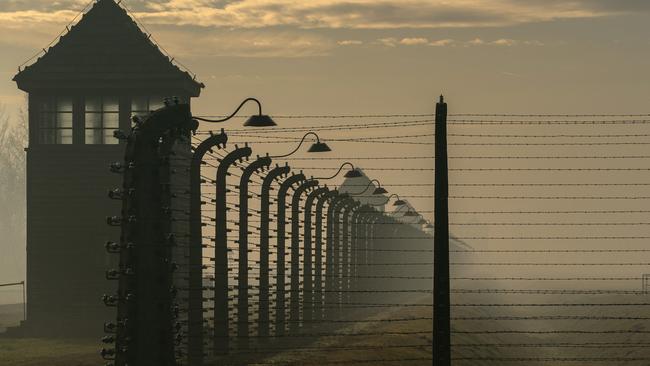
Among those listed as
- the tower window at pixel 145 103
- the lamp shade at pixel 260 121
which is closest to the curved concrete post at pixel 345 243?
the tower window at pixel 145 103

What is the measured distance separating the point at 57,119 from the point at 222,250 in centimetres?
1814

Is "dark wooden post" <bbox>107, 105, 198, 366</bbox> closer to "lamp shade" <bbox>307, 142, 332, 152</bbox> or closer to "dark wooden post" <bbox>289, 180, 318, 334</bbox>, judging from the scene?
"lamp shade" <bbox>307, 142, 332, 152</bbox>

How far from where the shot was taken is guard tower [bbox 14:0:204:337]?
43.8m

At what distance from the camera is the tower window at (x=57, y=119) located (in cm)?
4416

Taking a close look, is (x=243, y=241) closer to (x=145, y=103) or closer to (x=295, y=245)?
(x=295, y=245)

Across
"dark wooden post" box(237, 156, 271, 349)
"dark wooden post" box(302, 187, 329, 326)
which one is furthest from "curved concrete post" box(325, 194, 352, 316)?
"dark wooden post" box(237, 156, 271, 349)

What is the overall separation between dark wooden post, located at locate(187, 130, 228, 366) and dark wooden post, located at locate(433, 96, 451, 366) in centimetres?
613

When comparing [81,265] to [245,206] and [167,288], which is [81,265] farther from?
[167,288]

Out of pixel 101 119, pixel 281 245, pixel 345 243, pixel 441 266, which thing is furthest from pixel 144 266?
pixel 345 243

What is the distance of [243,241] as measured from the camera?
30.4 meters

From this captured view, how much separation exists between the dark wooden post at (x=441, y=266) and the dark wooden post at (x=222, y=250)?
752 centimetres

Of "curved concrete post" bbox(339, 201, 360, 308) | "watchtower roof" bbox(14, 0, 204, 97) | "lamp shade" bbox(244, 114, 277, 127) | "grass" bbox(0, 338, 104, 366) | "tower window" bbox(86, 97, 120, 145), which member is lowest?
"grass" bbox(0, 338, 104, 366)

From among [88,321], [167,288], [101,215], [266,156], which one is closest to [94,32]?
[101,215]

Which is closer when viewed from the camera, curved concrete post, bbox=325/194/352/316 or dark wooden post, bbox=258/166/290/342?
dark wooden post, bbox=258/166/290/342
